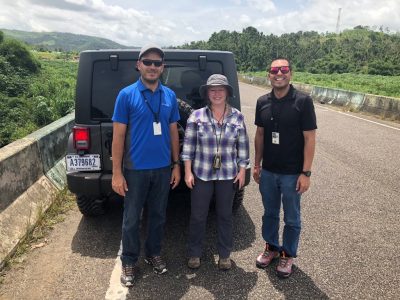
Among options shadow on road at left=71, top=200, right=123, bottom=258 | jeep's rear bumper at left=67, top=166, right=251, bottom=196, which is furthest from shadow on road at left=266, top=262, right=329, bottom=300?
jeep's rear bumper at left=67, top=166, right=251, bottom=196

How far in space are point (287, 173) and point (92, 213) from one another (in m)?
2.45

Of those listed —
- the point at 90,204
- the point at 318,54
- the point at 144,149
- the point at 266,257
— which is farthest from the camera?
the point at 318,54

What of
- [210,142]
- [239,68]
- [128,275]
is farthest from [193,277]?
[239,68]

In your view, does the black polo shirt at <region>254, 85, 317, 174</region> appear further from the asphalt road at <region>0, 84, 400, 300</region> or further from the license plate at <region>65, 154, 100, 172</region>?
the license plate at <region>65, 154, 100, 172</region>

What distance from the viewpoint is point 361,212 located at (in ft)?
16.3

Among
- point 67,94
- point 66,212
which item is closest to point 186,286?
point 66,212

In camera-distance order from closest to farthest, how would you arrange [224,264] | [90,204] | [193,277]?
[193,277], [224,264], [90,204]

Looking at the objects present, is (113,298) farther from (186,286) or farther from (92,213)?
(92,213)

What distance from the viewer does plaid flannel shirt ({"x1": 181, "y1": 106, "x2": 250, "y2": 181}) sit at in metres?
3.33

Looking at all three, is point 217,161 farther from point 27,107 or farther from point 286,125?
point 27,107

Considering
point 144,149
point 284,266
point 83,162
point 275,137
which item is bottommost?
→ point 284,266

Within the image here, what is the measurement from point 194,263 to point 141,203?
804mm

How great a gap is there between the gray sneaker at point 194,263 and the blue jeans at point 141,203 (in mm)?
382

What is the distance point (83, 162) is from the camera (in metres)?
3.89
